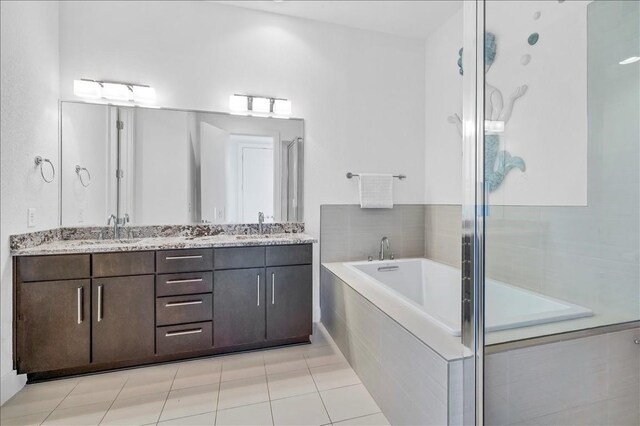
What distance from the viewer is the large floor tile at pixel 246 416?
1.62 m

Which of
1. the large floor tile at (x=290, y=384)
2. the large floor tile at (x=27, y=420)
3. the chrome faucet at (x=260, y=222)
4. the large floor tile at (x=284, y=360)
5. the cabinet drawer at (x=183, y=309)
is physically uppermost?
the chrome faucet at (x=260, y=222)

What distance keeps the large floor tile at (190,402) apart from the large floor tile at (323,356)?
26.7 inches

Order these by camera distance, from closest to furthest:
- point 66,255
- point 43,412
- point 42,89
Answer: point 43,412 < point 66,255 < point 42,89

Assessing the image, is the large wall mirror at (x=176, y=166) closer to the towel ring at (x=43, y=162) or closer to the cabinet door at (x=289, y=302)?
the towel ring at (x=43, y=162)

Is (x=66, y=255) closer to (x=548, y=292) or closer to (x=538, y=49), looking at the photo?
(x=548, y=292)

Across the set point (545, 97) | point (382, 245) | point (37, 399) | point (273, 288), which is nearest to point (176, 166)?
point (273, 288)

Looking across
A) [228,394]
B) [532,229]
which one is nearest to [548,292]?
[532,229]

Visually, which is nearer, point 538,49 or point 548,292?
point 548,292

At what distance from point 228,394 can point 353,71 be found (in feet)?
9.56

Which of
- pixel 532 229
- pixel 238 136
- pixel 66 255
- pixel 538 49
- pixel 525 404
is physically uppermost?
pixel 538 49

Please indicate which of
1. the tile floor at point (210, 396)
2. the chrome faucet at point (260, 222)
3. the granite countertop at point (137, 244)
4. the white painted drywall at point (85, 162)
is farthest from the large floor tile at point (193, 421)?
the white painted drywall at point (85, 162)

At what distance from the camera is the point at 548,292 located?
174 cm

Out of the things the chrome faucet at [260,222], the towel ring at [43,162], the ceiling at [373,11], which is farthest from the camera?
the chrome faucet at [260,222]

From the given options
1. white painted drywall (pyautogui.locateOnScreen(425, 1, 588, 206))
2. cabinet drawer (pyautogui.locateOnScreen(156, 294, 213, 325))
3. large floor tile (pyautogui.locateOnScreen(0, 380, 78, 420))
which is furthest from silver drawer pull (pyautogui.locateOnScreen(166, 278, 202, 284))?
white painted drywall (pyautogui.locateOnScreen(425, 1, 588, 206))
